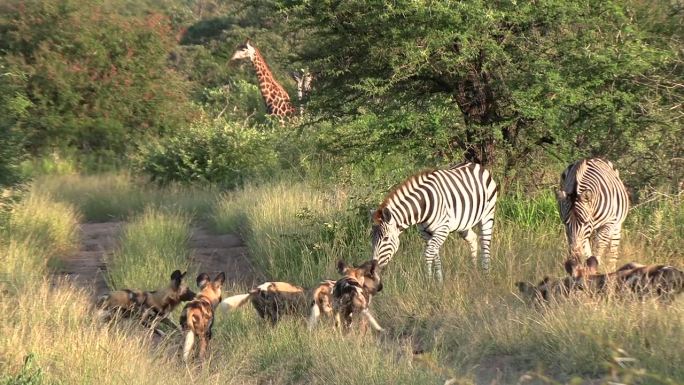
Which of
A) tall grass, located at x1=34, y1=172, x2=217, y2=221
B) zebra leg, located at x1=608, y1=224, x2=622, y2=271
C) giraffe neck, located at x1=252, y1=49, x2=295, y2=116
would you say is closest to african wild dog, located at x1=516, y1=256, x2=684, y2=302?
zebra leg, located at x1=608, y1=224, x2=622, y2=271

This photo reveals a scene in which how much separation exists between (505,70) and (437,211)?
235 centimetres

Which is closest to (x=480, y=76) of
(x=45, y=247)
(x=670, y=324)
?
(x=670, y=324)

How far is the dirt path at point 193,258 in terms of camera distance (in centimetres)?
1128

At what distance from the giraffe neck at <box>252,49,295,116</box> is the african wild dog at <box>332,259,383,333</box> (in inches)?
604

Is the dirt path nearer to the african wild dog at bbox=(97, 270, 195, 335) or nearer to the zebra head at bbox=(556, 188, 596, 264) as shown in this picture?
the african wild dog at bbox=(97, 270, 195, 335)

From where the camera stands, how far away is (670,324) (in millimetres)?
6285

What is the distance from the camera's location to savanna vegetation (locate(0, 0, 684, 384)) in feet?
21.8

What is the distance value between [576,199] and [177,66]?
2744cm

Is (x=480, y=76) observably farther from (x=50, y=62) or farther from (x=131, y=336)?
(x=50, y=62)

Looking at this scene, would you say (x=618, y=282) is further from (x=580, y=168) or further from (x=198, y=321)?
(x=198, y=321)

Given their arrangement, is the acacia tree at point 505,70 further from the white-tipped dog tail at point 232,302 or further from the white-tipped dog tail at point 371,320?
the white-tipped dog tail at point 371,320

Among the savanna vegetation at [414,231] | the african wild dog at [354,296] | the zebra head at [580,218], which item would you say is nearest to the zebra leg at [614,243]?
the savanna vegetation at [414,231]

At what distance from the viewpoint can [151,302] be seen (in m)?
8.51

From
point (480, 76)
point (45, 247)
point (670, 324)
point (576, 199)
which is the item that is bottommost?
point (45, 247)
